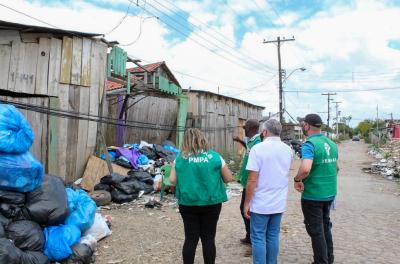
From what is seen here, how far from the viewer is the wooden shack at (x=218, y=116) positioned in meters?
15.6

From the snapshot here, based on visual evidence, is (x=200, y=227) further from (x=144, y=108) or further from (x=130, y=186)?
(x=144, y=108)

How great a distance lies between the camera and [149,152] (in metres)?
11.2

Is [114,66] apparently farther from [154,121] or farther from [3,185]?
[3,185]

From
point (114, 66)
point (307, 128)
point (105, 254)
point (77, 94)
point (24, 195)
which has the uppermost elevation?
point (114, 66)

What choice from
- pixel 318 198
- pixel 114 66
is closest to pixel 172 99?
pixel 114 66

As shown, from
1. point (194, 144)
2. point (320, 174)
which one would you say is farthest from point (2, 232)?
point (320, 174)

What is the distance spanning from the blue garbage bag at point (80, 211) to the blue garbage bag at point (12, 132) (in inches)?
36.0

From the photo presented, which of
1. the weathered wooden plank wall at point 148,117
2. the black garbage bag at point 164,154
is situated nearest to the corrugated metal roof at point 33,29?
the weathered wooden plank wall at point 148,117

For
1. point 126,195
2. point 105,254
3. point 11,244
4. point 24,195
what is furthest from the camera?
point 126,195

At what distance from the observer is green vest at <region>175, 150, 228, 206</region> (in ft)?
12.5

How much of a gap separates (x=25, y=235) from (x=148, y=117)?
8.89 m

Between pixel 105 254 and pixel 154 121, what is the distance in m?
8.48

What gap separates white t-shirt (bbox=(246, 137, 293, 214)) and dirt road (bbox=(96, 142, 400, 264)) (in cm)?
124

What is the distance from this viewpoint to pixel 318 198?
13.8ft
